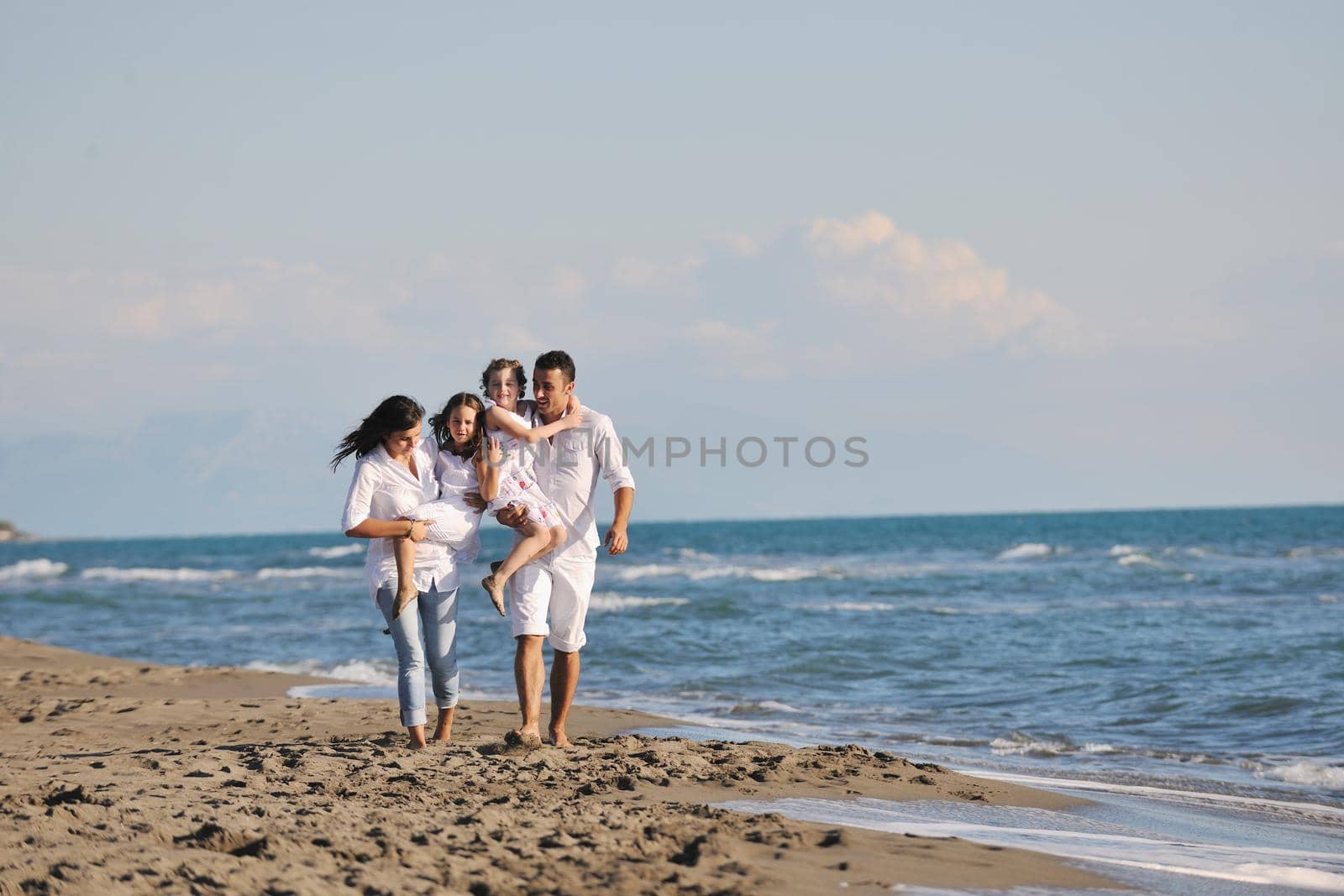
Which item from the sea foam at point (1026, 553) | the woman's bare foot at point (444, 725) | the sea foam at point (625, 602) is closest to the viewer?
the woman's bare foot at point (444, 725)

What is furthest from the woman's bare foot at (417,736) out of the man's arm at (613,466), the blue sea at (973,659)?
the blue sea at (973,659)

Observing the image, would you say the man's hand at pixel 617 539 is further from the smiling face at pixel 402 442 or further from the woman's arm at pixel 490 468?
the smiling face at pixel 402 442

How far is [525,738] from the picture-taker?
19.5 feet

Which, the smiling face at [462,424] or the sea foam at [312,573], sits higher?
the smiling face at [462,424]

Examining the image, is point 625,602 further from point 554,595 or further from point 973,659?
point 554,595

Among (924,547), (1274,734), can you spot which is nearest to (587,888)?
(1274,734)

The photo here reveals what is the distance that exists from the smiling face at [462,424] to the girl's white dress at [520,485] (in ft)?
0.25

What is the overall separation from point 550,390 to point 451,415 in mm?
479

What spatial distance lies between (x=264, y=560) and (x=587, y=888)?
51.2 metres

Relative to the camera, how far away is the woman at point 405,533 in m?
5.73

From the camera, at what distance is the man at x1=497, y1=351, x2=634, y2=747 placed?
589cm

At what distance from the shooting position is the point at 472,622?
16.4m

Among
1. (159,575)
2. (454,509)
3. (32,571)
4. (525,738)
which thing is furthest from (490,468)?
(32,571)

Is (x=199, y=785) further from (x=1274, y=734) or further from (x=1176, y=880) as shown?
(x=1274, y=734)
